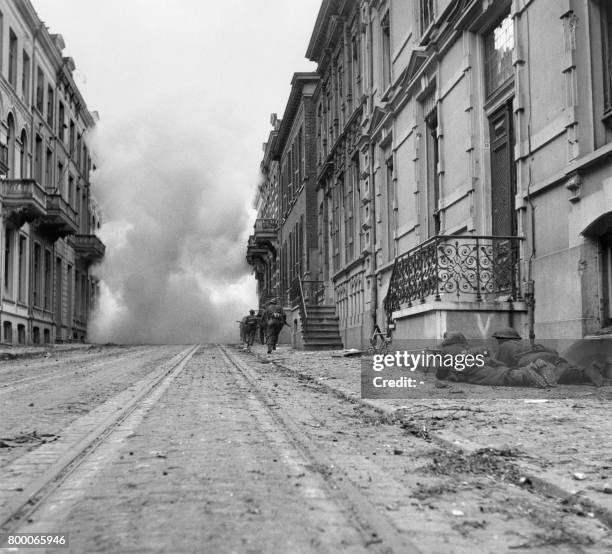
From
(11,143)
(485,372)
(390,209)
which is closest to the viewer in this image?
(485,372)

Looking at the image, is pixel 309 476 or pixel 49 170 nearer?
pixel 309 476

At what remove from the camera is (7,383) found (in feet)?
36.1

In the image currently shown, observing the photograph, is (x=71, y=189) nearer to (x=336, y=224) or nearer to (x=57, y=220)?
(x=57, y=220)

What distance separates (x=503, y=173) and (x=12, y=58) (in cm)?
2573

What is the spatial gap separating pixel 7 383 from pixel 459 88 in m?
9.53

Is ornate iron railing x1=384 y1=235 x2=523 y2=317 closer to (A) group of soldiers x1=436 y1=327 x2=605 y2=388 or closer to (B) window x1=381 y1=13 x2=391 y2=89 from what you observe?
(A) group of soldiers x1=436 y1=327 x2=605 y2=388

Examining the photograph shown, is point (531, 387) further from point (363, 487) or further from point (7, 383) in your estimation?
point (7, 383)

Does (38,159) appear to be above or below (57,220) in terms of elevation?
above

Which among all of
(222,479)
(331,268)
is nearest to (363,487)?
(222,479)

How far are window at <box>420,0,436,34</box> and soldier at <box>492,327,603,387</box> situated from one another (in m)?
8.77

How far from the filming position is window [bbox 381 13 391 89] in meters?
20.4

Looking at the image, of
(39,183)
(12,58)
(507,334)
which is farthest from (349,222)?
(39,183)

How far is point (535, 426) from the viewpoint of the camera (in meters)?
5.95

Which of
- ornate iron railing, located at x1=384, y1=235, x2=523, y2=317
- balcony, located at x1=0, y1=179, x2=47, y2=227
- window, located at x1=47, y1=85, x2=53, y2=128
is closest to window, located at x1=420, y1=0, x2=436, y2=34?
ornate iron railing, located at x1=384, y1=235, x2=523, y2=317
